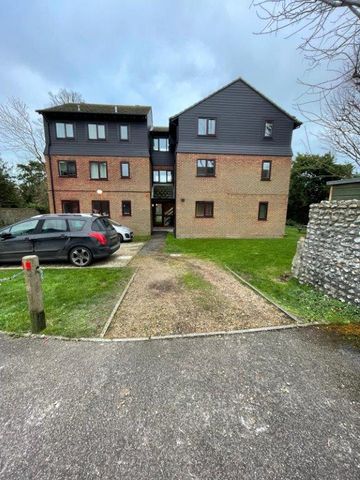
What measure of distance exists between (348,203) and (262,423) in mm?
4545

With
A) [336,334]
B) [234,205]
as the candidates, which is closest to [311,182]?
[234,205]

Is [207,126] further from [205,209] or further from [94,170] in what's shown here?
[94,170]

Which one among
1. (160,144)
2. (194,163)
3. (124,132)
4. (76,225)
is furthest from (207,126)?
(76,225)

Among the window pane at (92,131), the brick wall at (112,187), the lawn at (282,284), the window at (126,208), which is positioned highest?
the window pane at (92,131)

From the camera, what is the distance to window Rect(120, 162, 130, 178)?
1686cm

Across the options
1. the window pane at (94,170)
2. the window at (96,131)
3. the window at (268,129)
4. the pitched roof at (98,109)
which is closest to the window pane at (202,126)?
the pitched roof at (98,109)

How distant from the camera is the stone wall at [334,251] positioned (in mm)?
4527

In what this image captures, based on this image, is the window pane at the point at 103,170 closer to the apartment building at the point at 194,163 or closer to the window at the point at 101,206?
the apartment building at the point at 194,163

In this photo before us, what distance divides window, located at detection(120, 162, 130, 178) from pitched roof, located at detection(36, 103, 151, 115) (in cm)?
337

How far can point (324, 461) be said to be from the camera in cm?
177

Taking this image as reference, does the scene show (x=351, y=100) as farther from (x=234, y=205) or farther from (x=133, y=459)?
(x=133, y=459)

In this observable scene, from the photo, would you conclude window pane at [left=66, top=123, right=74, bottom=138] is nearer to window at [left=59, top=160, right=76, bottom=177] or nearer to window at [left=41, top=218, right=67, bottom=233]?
window at [left=59, top=160, right=76, bottom=177]

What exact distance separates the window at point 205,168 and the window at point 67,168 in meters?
9.13

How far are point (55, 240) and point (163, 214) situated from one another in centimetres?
1609
